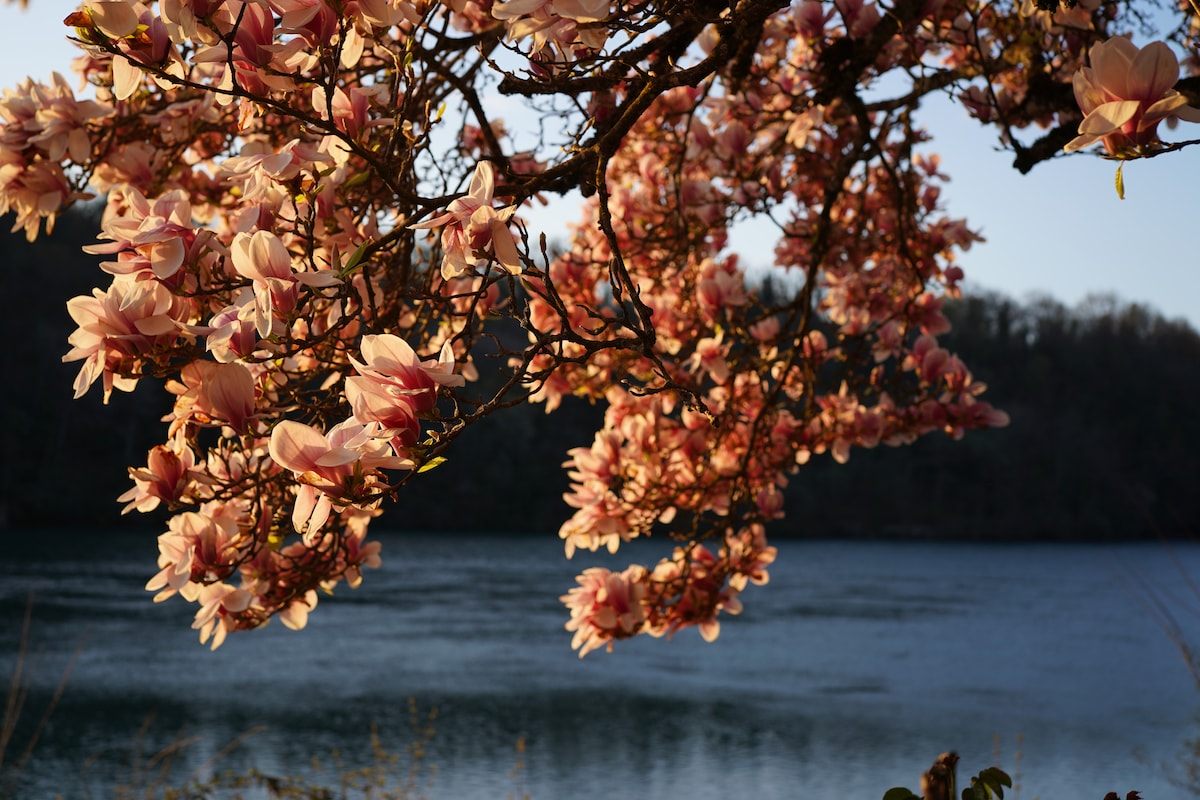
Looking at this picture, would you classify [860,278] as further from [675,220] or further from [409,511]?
[409,511]

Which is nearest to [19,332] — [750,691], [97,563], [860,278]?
[97,563]

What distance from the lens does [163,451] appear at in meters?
1.55

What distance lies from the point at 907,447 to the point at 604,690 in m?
31.3

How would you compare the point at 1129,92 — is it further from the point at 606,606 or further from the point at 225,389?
the point at 606,606

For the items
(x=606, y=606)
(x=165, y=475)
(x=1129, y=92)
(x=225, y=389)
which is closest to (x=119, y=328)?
(x=225, y=389)

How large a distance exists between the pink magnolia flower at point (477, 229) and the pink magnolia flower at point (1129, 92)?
21.6 inches

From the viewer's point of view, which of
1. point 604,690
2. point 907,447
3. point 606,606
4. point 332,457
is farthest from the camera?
point 907,447

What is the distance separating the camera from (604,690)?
15.6 metres

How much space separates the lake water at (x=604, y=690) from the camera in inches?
463

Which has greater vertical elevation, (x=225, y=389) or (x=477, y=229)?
(x=477, y=229)

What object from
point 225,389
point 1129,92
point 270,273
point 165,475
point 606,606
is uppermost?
point 1129,92

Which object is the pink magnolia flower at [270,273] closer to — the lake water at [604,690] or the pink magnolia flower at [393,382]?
the pink magnolia flower at [393,382]

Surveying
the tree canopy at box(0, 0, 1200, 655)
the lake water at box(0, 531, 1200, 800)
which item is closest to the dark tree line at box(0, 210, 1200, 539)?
the lake water at box(0, 531, 1200, 800)

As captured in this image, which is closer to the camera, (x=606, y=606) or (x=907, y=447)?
(x=606, y=606)
